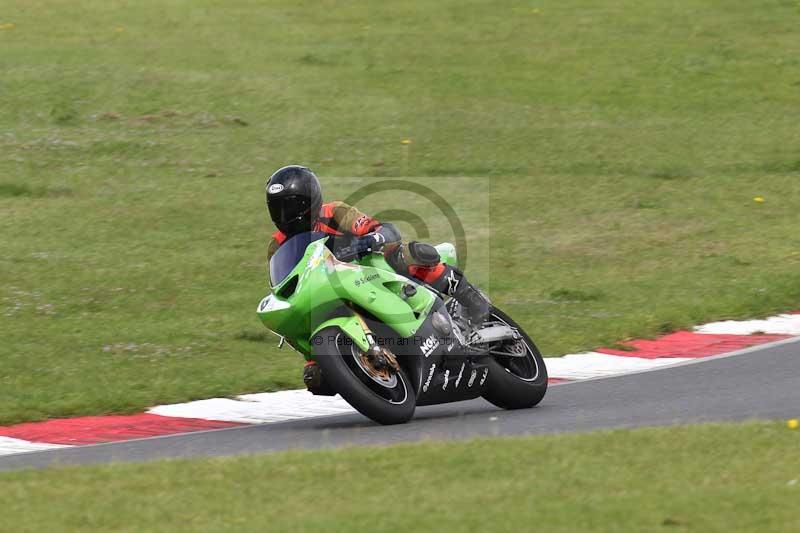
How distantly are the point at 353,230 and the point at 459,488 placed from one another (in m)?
2.86

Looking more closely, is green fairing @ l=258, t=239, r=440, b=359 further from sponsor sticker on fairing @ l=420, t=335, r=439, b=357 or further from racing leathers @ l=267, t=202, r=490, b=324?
racing leathers @ l=267, t=202, r=490, b=324

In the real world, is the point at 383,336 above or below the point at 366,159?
above

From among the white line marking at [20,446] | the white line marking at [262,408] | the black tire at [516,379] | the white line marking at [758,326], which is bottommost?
the white line marking at [758,326]

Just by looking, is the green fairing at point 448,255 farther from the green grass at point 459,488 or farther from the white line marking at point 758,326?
the white line marking at point 758,326

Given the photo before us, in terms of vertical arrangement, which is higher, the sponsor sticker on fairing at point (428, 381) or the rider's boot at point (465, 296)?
the rider's boot at point (465, 296)

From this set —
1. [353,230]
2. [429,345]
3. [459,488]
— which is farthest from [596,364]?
[459,488]

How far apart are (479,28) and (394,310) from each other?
73.7ft

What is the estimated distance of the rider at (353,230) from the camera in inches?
345

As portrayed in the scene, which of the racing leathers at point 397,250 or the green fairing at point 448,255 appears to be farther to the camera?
the green fairing at point 448,255

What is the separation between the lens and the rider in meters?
8.76

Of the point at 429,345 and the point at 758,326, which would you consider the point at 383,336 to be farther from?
the point at 758,326

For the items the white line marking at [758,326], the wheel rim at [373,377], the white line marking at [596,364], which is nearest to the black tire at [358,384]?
the wheel rim at [373,377]

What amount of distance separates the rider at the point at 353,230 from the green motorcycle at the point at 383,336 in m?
0.09

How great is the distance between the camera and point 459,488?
21.8 feet
